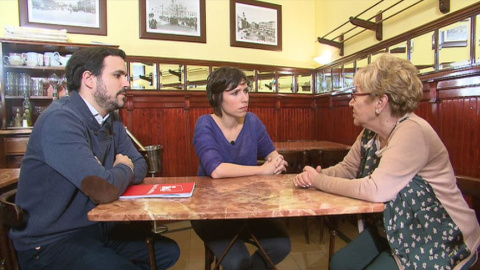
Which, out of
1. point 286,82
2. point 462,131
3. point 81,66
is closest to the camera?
point 81,66

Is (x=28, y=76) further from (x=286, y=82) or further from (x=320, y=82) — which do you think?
(x=320, y=82)

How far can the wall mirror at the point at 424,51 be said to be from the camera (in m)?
2.68

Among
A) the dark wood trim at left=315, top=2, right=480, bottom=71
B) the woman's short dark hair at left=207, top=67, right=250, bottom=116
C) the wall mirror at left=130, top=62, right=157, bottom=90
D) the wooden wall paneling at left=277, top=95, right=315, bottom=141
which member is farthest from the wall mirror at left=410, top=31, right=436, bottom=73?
the wall mirror at left=130, top=62, right=157, bottom=90

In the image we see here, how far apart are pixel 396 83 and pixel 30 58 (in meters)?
3.85

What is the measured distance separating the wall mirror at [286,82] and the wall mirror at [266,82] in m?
0.11

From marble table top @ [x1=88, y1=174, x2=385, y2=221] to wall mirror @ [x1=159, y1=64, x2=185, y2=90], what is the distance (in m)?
3.03

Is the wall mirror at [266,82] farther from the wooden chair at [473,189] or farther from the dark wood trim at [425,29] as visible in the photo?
the wooden chair at [473,189]

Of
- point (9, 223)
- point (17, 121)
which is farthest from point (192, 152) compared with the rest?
point (9, 223)

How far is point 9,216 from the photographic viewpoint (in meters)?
1.12

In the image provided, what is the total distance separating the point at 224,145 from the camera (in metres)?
1.82

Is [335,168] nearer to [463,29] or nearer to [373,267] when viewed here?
[373,267]

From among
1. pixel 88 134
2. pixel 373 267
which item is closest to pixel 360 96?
pixel 373 267

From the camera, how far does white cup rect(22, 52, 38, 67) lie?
3.39 metres

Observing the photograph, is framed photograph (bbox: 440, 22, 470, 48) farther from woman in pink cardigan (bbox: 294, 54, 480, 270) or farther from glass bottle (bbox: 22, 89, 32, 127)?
glass bottle (bbox: 22, 89, 32, 127)
